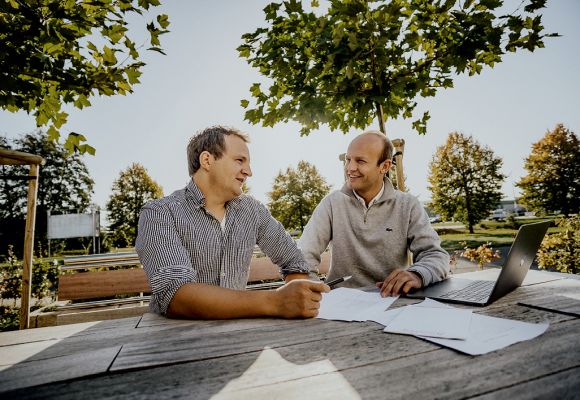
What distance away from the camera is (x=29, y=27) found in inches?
108

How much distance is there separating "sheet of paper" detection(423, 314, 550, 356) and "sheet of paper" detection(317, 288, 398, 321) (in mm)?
365

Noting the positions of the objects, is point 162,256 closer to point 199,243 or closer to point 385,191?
point 199,243

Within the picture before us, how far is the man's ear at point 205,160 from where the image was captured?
89.5 inches

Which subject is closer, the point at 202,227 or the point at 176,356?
the point at 176,356

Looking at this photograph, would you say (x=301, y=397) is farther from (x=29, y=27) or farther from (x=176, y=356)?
(x=29, y=27)

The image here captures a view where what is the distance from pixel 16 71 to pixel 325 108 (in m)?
2.91

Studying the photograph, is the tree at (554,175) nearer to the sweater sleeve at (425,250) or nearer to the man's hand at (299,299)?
the sweater sleeve at (425,250)

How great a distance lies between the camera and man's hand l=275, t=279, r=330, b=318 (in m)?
1.31

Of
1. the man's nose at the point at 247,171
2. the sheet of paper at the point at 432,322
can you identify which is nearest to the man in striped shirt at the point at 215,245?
the man's nose at the point at 247,171

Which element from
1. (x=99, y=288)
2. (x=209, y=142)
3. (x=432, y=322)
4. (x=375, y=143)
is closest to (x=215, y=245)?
(x=209, y=142)

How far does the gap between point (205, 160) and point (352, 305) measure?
1493 mm

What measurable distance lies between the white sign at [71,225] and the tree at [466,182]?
86.2ft

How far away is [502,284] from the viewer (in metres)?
1.44

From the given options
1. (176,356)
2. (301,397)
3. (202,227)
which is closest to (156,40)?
(202,227)
